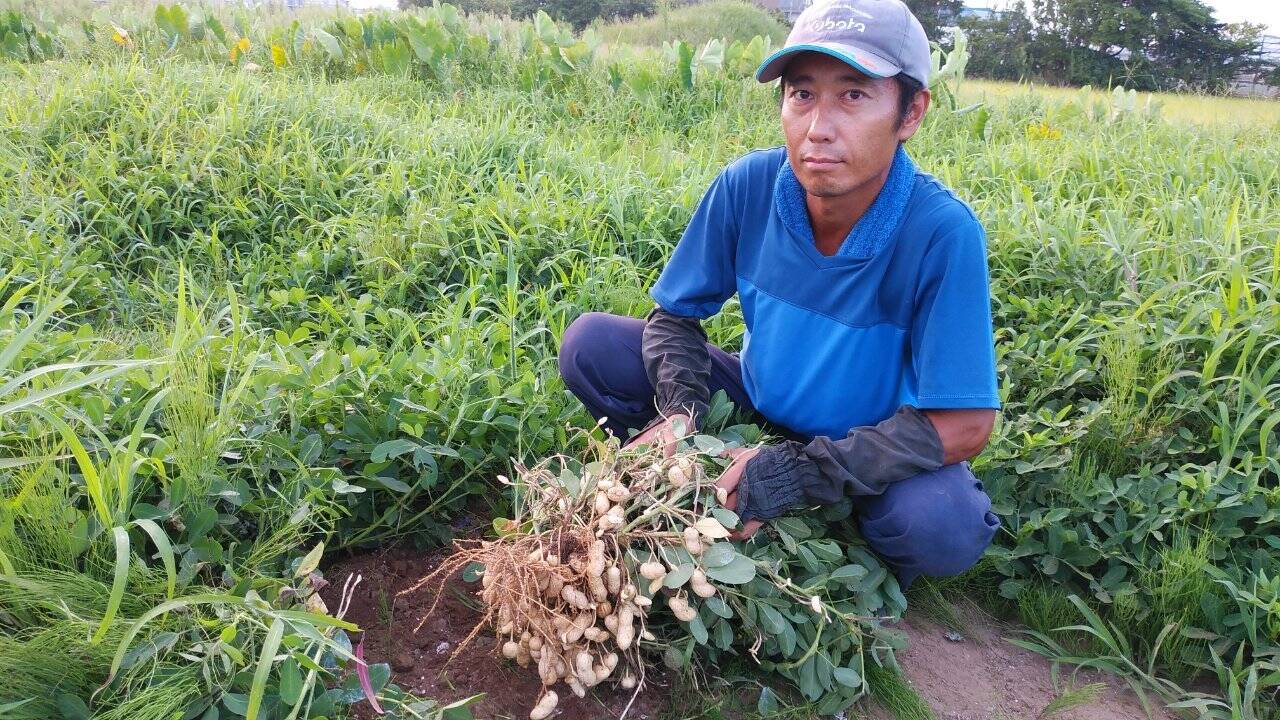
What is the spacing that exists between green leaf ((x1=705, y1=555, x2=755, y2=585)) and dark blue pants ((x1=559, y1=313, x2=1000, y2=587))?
476 mm

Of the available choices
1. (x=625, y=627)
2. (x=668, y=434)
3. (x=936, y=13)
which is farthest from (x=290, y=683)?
(x=936, y=13)

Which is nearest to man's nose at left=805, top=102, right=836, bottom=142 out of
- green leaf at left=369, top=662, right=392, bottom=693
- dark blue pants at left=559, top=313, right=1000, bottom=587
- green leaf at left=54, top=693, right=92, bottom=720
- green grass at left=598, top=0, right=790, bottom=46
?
dark blue pants at left=559, top=313, right=1000, bottom=587

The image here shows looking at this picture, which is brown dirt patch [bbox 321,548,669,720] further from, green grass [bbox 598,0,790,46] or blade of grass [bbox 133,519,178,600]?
green grass [bbox 598,0,790,46]

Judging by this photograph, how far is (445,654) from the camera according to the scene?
82.6 inches

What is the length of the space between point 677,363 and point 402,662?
98 cm

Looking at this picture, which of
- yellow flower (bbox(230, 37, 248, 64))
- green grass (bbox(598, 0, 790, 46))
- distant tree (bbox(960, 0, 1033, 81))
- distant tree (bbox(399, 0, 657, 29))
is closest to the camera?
yellow flower (bbox(230, 37, 248, 64))

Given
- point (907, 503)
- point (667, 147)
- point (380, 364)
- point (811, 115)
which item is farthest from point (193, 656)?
point (667, 147)

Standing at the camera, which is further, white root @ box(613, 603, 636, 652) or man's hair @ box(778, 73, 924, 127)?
man's hair @ box(778, 73, 924, 127)

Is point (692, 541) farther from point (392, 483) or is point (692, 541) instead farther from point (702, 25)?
point (702, 25)

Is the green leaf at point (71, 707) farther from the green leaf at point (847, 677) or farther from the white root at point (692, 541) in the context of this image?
the green leaf at point (847, 677)

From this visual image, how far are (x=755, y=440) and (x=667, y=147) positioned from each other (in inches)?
122

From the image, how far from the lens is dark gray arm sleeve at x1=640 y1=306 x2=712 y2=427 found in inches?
93.3

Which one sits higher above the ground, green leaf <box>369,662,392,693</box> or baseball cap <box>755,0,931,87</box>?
baseball cap <box>755,0,931,87</box>

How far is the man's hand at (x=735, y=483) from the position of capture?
206 centimetres
